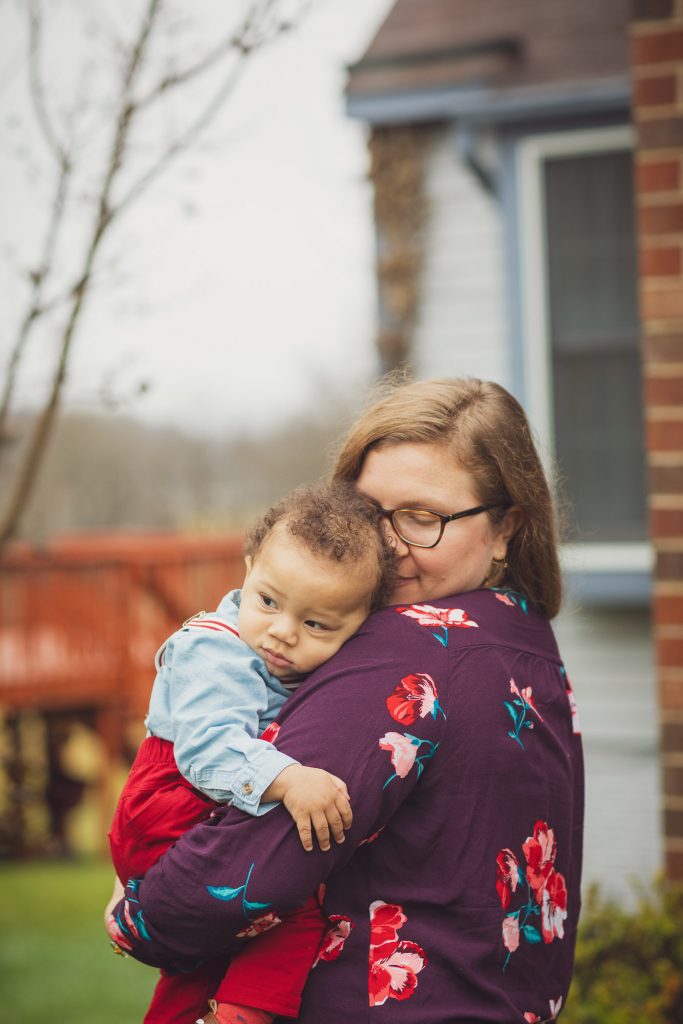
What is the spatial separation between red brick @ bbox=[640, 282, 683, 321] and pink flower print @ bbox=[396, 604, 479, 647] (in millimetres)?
2319

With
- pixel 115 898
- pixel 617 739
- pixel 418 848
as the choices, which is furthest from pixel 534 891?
pixel 617 739

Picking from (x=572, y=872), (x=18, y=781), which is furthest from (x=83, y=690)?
(x=572, y=872)

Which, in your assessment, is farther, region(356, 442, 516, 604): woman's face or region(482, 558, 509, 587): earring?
region(482, 558, 509, 587): earring

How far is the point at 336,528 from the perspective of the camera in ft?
5.59

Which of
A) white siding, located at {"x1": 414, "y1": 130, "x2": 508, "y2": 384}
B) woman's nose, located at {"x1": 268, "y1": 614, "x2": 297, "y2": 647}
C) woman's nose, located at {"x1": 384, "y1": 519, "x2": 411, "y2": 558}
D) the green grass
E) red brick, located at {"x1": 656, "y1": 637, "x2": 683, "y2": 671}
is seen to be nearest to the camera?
woman's nose, located at {"x1": 268, "y1": 614, "x2": 297, "y2": 647}

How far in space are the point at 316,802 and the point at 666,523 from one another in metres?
2.55

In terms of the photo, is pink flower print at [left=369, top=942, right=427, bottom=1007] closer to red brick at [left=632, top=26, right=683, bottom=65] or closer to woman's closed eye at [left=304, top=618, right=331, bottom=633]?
woman's closed eye at [left=304, top=618, right=331, bottom=633]

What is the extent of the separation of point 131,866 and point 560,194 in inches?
228

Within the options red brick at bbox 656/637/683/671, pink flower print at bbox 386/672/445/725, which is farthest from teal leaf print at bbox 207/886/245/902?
red brick at bbox 656/637/683/671

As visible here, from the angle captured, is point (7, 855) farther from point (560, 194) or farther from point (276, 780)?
point (276, 780)

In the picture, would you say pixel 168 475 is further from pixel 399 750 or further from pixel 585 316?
pixel 399 750

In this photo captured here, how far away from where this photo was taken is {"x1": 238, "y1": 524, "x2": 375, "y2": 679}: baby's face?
1.68m

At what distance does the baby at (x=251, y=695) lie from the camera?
1572mm

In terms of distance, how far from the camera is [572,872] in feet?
6.17
